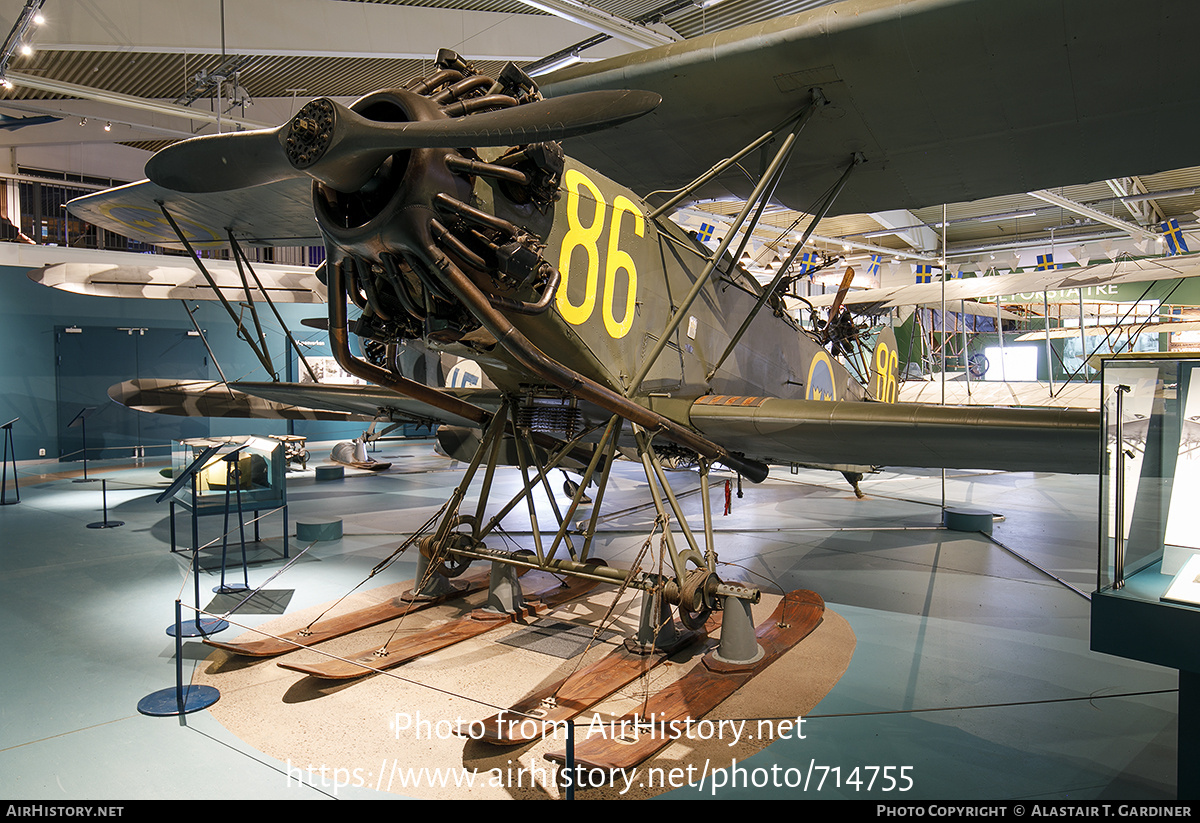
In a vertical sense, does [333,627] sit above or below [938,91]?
below

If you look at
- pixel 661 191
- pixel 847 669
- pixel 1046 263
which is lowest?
pixel 847 669

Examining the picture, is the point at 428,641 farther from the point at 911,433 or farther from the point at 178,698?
the point at 911,433

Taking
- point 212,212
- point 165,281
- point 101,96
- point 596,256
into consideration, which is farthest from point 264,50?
point 596,256

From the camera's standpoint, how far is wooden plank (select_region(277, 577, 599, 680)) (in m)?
3.71

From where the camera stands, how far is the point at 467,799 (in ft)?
8.90

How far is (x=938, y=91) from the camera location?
3.78 meters

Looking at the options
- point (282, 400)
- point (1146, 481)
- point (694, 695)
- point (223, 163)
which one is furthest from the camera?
point (282, 400)

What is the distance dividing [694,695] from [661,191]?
9.86 feet

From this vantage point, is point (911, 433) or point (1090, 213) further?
point (1090, 213)

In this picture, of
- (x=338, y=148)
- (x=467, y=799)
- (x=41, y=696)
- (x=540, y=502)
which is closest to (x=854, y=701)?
(x=467, y=799)

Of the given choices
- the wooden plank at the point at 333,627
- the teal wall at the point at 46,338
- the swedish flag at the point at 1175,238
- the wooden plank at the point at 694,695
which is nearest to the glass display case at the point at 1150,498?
the wooden plank at the point at 694,695

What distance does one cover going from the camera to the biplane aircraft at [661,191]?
109 inches

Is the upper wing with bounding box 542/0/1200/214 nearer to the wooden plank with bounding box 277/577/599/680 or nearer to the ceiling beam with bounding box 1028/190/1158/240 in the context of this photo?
the wooden plank with bounding box 277/577/599/680

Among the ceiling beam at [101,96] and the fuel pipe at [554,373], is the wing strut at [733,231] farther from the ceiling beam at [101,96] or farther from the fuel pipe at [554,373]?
the ceiling beam at [101,96]
